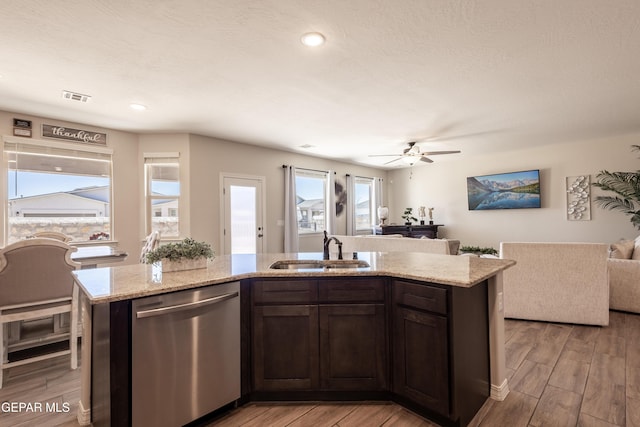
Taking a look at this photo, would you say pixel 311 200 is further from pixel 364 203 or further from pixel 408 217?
pixel 408 217

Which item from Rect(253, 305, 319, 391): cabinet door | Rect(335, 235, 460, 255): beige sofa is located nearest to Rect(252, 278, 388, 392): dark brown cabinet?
Rect(253, 305, 319, 391): cabinet door

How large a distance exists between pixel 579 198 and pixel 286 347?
21.6 ft

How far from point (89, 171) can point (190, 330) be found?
4.03 meters

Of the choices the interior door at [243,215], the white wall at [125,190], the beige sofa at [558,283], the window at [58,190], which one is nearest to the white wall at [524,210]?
the beige sofa at [558,283]

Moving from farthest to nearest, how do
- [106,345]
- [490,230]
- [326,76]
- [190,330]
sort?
[490,230] < [326,76] < [190,330] < [106,345]

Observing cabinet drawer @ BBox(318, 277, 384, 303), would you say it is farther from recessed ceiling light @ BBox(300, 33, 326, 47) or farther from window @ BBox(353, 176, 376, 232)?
window @ BBox(353, 176, 376, 232)

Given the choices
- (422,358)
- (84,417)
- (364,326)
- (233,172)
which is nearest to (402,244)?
(364,326)

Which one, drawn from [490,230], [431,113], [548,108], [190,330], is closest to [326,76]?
[431,113]

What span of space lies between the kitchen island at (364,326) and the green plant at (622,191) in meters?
4.89

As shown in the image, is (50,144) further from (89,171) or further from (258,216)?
(258,216)

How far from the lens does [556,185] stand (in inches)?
245

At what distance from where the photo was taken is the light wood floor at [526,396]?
6.41ft

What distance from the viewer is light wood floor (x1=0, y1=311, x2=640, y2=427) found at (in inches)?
77.0

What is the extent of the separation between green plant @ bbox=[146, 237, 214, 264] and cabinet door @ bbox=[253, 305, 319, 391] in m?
0.56
